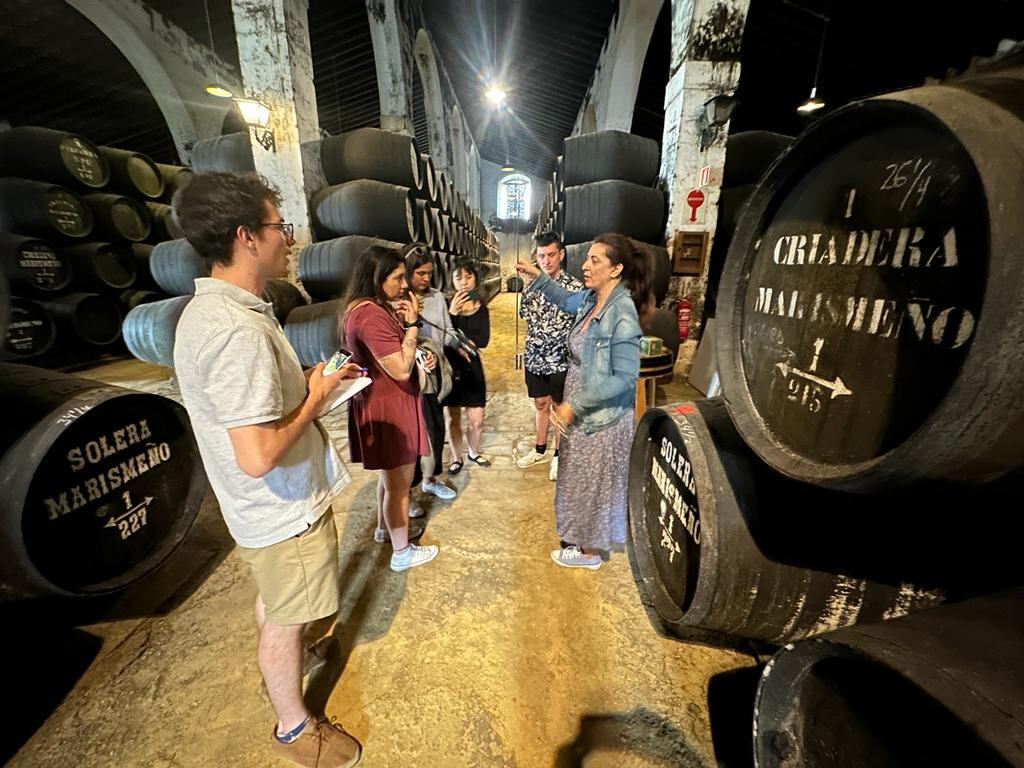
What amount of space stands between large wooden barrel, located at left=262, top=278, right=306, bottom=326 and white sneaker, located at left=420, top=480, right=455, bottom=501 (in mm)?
2758

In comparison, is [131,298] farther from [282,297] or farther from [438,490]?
[438,490]

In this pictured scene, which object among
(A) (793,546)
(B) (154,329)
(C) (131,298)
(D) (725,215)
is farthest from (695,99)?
(C) (131,298)

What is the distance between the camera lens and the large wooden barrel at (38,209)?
5676 millimetres

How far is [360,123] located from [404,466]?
16.2 meters

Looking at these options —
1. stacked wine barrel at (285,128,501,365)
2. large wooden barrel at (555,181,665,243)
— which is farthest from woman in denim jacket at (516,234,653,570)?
large wooden barrel at (555,181,665,243)

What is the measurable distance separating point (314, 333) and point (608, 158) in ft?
13.4

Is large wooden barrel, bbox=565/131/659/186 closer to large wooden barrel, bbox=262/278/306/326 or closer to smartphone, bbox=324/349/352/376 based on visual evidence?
large wooden barrel, bbox=262/278/306/326

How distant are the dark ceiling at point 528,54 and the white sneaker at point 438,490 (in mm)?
8066

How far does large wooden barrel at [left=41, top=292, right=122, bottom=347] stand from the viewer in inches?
242

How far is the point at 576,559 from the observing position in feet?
7.25

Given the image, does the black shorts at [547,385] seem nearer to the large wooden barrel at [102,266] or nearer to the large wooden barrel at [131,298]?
the large wooden barrel at [131,298]

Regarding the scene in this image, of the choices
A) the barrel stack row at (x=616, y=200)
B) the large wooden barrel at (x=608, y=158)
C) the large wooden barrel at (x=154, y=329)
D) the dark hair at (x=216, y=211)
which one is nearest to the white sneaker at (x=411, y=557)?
the dark hair at (x=216, y=211)

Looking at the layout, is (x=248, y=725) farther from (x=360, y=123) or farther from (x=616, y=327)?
(x=360, y=123)

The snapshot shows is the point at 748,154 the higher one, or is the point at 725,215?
the point at 748,154
